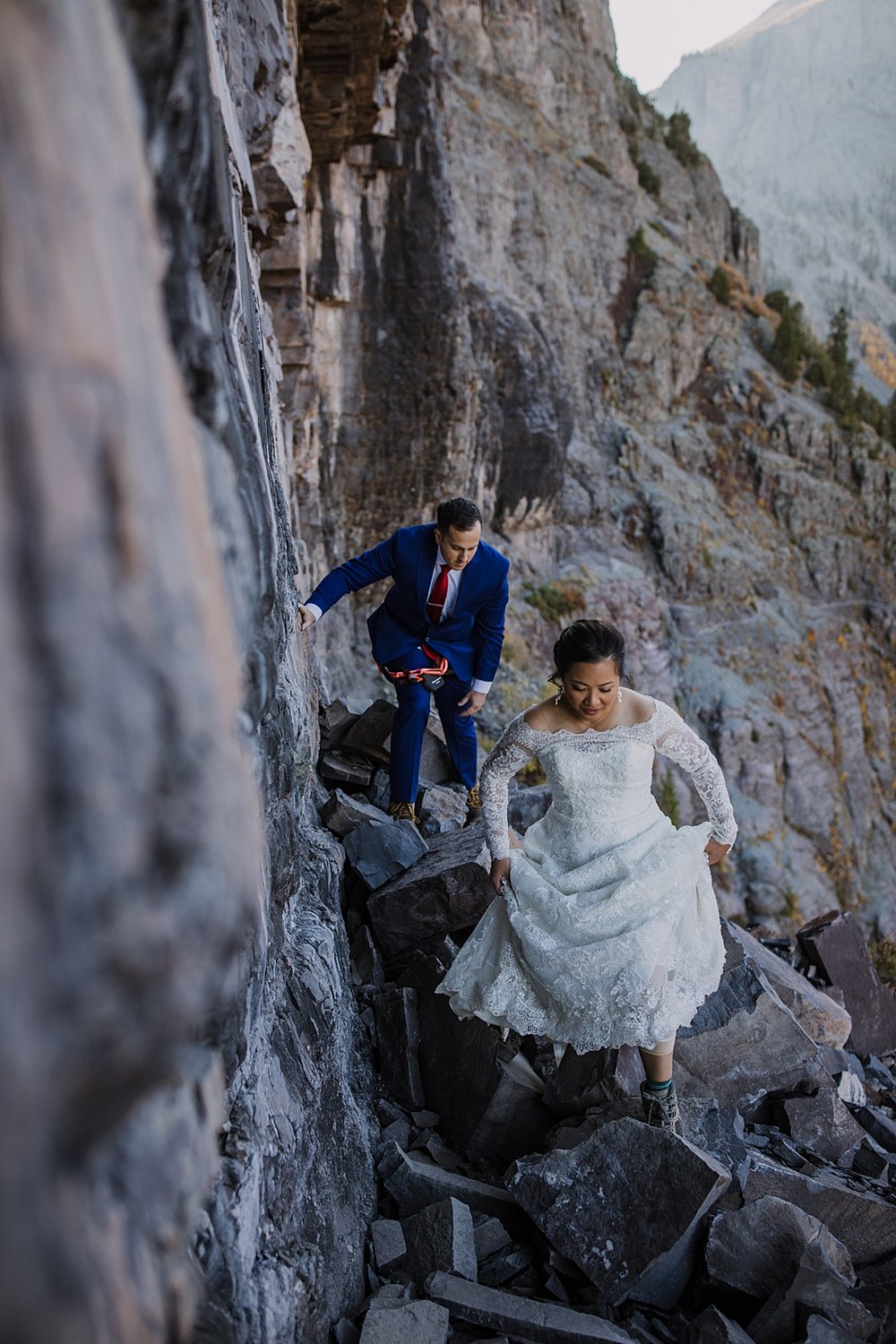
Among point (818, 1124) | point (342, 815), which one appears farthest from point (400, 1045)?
point (818, 1124)

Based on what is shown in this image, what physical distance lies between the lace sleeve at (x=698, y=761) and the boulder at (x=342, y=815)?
75.4 inches

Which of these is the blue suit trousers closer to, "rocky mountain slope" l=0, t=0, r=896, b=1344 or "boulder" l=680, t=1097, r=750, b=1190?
"rocky mountain slope" l=0, t=0, r=896, b=1344

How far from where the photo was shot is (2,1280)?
2.53ft

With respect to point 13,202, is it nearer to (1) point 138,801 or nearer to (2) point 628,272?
(1) point 138,801

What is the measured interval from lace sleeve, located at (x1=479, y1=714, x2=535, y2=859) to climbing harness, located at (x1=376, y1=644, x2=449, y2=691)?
1535mm

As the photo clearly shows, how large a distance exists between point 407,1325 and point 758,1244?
3.63 feet

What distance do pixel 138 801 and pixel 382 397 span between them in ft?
38.5

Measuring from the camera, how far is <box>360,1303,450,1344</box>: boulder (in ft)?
7.82

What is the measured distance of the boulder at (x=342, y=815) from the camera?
457 cm

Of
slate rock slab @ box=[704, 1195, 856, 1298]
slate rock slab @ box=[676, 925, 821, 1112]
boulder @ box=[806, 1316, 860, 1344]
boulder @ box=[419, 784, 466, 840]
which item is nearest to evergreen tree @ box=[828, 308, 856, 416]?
boulder @ box=[419, 784, 466, 840]

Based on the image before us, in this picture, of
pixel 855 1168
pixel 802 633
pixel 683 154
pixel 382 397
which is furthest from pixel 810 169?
pixel 855 1168

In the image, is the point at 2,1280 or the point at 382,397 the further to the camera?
the point at 382,397

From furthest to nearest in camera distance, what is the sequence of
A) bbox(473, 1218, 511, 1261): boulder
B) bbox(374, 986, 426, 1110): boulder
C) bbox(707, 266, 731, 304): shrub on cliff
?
bbox(707, 266, 731, 304): shrub on cliff
bbox(374, 986, 426, 1110): boulder
bbox(473, 1218, 511, 1261): boulder

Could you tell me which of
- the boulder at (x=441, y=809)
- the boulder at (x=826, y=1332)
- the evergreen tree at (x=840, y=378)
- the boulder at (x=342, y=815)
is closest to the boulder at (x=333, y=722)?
the boulder at (x=441, y=809)
